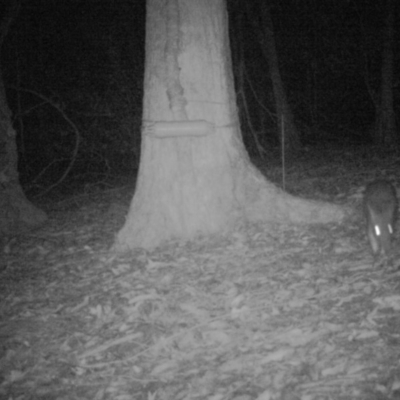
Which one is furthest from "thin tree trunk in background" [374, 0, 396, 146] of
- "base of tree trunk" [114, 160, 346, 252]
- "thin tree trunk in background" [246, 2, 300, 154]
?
"base of tree trunk" [114, 160, 346, 252]

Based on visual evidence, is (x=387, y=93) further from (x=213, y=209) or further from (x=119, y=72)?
(x=213, y=209)

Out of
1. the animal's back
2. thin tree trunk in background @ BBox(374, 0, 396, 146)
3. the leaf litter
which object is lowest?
the leaf litter

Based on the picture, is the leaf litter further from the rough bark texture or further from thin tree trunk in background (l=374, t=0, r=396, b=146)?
thin tree trunk in background (l=374, t=0, r=396, b=146)

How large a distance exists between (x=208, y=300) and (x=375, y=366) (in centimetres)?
187

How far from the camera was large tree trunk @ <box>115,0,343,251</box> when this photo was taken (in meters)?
6.27

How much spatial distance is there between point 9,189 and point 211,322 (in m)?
6.25

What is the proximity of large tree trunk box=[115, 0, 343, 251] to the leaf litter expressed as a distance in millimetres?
331

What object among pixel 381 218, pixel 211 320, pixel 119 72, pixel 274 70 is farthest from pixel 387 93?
pixel 211 320

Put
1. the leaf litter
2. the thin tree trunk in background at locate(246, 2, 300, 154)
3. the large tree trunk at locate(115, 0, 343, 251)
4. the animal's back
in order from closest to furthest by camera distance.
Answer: the leaf litter
the animal's back
the large tree trunk at locate(115, 0, 343, 251)
the thin tree trunk in background at locate(246, 2, 300, 154)

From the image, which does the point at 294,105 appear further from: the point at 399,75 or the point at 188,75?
the point at 188,75

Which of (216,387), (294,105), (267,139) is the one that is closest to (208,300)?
(216,387)

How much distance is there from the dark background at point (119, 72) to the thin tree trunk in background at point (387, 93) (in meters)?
2.19

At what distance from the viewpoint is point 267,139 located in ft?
75.5

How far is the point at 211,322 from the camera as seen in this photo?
4445mm
